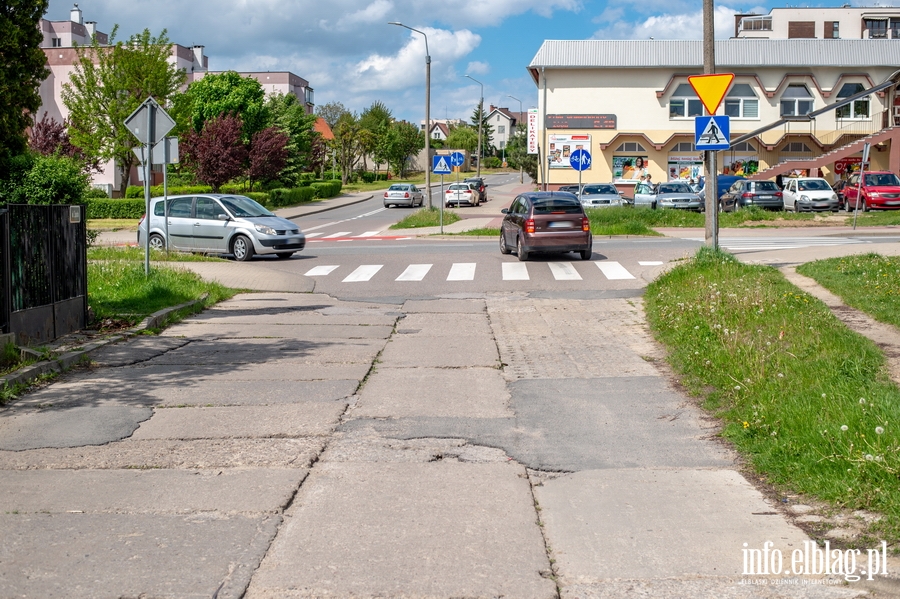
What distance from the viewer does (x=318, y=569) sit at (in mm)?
4500

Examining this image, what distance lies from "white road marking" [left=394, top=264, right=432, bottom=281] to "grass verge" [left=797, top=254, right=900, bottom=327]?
746 centimetres

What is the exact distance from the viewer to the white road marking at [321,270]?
2020 centimetres

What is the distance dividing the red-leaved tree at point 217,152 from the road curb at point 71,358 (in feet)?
131

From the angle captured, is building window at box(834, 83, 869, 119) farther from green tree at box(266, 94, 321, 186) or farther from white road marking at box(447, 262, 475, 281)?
white road marking at box(447, 262, 475, 281)

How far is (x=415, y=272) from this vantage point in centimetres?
2025

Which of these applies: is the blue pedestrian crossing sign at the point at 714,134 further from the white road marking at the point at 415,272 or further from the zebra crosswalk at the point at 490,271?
the white road marking at the point at 415,272

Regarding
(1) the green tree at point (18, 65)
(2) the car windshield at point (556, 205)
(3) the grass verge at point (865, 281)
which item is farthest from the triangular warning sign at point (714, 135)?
(1) the green tree at point (18, 65)

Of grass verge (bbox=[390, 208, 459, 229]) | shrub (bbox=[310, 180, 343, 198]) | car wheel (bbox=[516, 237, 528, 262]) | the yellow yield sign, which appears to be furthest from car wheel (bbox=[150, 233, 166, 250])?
shrub (bbox=[310, 180, 343, 198])

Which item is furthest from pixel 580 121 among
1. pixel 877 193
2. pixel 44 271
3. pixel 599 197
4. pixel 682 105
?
pixel 44 271

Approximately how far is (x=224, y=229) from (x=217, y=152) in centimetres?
2969

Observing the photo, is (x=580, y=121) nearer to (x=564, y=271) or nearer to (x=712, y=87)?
(x=564, y=271)

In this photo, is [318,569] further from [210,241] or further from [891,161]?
[891,161]

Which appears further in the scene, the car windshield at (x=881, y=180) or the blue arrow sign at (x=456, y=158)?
the car windshield at (x=881, y=180)

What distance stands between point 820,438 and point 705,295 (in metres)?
6.22
